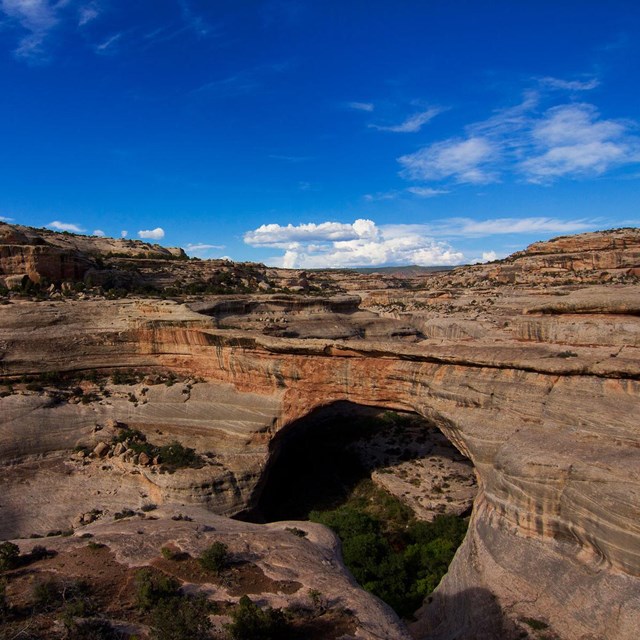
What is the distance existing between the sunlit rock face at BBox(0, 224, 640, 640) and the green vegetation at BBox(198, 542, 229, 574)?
665 centimetres

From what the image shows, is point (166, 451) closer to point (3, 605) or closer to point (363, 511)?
point (363, 511)

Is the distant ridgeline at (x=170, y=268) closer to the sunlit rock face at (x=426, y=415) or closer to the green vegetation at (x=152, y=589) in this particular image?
the sunlit rock face at (x=426, y=415)

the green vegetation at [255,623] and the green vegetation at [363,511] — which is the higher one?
the green vegetation at [255,623]

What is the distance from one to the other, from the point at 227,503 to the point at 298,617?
10.8m

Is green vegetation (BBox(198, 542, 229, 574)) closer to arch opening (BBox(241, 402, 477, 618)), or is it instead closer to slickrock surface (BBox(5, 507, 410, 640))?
slickrock surface (BBox(5, 507, 410, 640))

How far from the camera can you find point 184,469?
67.7 ft

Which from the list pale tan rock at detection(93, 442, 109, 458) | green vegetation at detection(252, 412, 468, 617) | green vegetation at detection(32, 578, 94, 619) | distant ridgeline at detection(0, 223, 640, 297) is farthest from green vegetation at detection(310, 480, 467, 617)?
distant ridgeline at detection(0, 223, 640, 297)

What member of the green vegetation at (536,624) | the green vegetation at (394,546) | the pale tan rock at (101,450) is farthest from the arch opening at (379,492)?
the pale tan rock at (101,450)

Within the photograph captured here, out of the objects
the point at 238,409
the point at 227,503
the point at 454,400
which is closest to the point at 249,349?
the point at 238,409

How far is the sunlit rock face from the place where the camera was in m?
12.7

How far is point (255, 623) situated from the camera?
8977 mm

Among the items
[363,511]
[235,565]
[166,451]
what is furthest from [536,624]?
[166,451]

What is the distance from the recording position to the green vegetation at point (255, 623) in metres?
8.77

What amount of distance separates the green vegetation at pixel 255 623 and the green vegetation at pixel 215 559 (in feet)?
6.21
